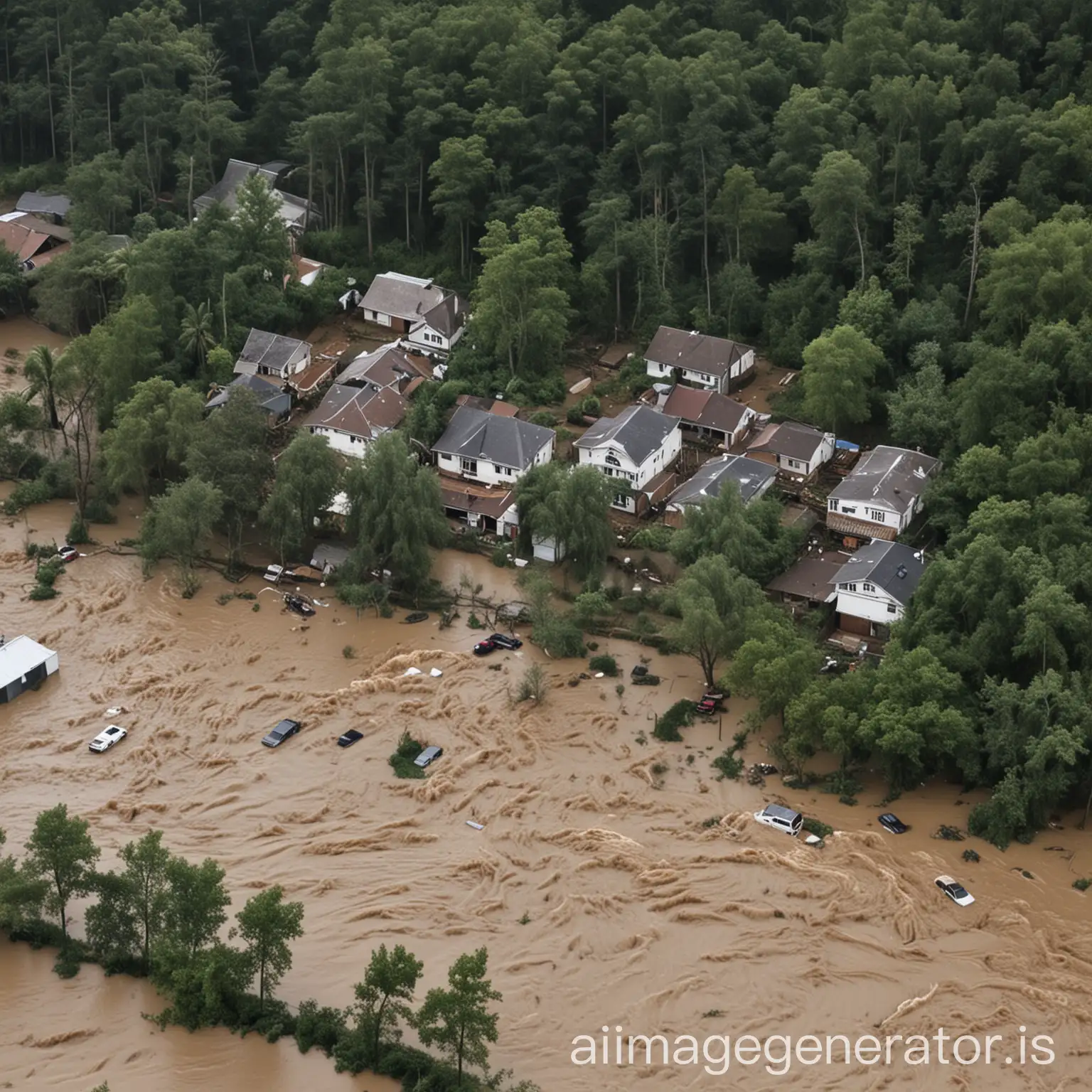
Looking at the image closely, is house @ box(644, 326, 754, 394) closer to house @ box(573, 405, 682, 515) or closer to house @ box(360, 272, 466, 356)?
house @ box(573, 405, 682, 515)

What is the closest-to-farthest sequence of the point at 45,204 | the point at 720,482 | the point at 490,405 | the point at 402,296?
the point at 720,482 → the point at 490,405 → the point at 402,296 → the point at 45,204

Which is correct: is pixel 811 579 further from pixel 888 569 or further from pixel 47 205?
pixel 47 205

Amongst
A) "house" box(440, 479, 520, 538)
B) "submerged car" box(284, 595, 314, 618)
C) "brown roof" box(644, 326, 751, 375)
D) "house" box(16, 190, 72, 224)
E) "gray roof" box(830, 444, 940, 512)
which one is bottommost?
"submerged car" box(284, 595, 314, 618)

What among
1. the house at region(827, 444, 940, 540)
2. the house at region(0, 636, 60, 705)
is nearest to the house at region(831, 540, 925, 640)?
the house at region(827, 444, 940, 540)

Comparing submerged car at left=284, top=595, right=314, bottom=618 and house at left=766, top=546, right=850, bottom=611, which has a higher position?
house at left=766, top=546, right=850, bottom=611

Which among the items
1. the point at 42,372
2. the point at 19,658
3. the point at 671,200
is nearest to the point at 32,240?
the point at 42,372

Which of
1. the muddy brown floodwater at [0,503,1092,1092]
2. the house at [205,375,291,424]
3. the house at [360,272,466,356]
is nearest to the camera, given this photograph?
the muddy brown floodwater at [0,503,1092,1092]
